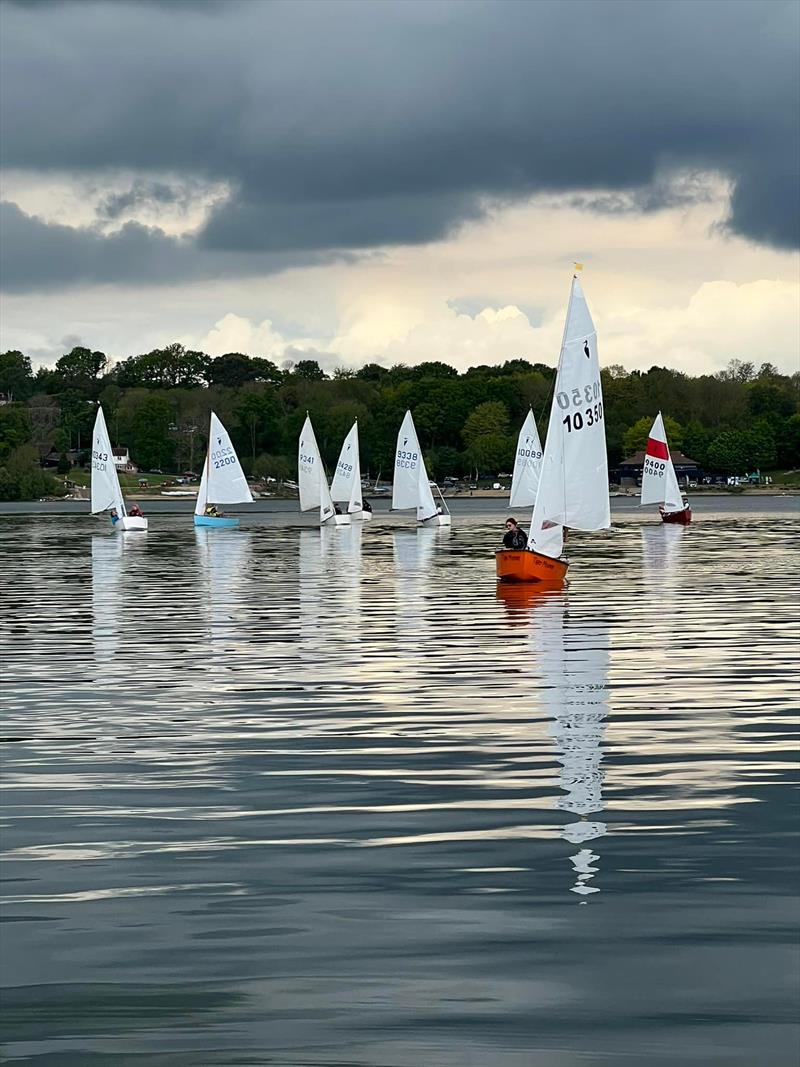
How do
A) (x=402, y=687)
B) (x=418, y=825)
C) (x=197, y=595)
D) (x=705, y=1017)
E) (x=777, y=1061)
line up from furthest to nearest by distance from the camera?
(x=197, y=595)
(x=402, y=687)
(x=418, y=825)
(x=705, y=1017)
(x=777, y=1061)

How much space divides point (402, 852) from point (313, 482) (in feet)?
315

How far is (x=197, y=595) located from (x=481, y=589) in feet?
24.4

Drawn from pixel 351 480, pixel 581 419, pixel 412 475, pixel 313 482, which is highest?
pixel 581 419

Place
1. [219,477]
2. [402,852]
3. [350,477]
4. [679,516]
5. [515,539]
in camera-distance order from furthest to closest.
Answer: [350,477] → [219,477] → [679,516] → [515,539] → [402,852]

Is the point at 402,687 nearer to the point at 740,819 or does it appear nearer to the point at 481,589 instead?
the point at 740,819

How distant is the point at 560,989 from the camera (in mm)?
8953

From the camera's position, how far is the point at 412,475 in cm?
10294

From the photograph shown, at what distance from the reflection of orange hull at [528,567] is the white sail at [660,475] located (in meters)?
59.5

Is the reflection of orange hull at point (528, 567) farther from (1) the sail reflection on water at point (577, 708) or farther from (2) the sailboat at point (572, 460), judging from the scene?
(1) the sail reflection on water at point (577, 708)

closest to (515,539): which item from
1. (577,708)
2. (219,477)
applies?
(577,708)

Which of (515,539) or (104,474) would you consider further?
(104,474)

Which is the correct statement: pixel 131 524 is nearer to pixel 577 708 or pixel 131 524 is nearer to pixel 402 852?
pixel 577 708

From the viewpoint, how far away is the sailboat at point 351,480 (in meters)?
107

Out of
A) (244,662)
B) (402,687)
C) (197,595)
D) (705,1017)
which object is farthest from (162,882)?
(197,595)
